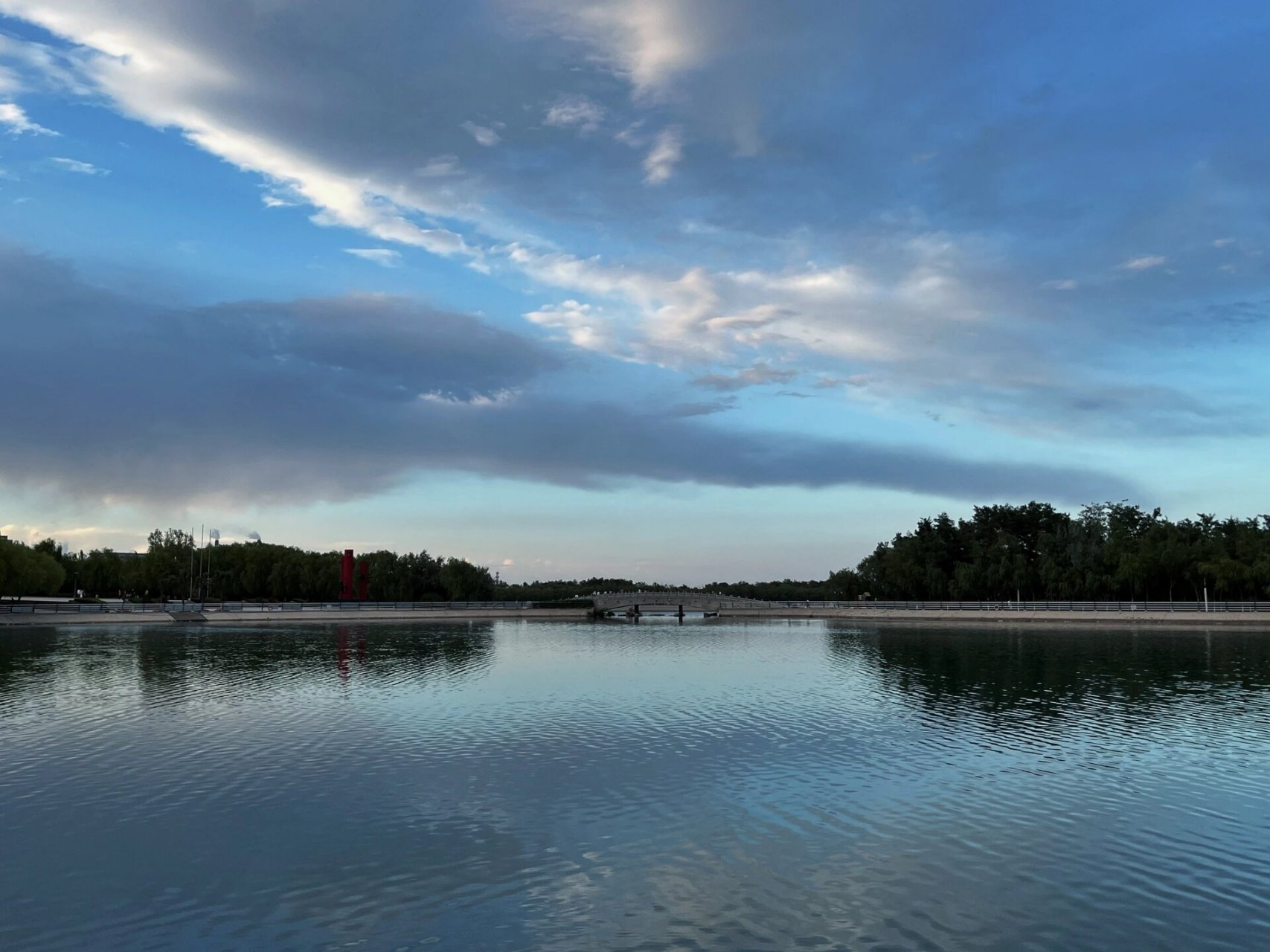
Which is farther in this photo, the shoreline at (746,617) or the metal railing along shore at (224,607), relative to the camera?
the metal railing along shore at (224,607)

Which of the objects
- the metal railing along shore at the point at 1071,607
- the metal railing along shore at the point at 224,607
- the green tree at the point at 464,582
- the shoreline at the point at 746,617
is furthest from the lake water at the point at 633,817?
the green tree at the point at 464,582

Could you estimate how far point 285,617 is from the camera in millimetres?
100812

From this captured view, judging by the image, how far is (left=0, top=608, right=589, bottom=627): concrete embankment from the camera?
85.2m

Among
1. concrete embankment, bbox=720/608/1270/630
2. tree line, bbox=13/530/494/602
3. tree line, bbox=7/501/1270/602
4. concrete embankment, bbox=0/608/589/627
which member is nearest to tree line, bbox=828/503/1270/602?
tree line, bbox=7/501/1270/602

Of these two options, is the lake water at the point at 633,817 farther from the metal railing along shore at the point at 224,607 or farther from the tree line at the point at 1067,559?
the tree line at the point at 1067,559

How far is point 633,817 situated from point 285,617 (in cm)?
9087

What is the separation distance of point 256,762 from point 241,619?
263 ft

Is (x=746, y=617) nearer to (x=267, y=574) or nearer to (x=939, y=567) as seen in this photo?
(x=939, y=567)

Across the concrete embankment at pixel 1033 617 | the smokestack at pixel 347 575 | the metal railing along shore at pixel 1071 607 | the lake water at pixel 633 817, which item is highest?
the smokestack at pixel 347 575

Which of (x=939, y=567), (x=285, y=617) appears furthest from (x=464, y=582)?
(x=939, y=567)

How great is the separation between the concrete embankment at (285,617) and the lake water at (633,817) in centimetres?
5228

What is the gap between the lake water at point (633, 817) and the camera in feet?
43.3

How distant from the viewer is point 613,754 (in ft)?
83.2

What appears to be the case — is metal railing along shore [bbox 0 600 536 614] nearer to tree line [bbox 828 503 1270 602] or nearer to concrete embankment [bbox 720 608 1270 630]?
concrete embankment [bbox 720 608 1270 630]
